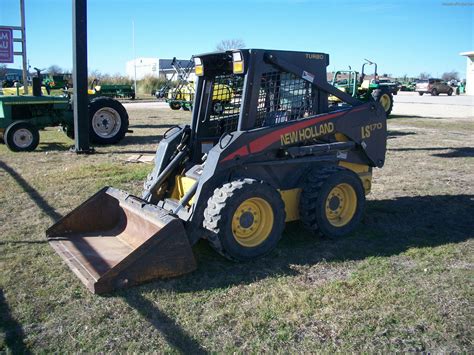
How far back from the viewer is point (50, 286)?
14.0 ft

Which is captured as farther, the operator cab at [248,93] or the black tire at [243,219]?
the operator cab at [248,93]

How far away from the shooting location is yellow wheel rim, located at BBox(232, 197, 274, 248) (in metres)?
4.74

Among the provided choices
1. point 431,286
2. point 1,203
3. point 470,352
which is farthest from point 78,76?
point 470,352

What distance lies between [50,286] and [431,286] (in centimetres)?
328

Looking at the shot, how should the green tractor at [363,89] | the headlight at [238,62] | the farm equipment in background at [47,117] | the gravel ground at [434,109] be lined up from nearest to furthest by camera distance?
the headlight at [238,62] < the farm equipment in background at [47,117] < the green tractor at [363,89] < the gravel ground at [434,109]

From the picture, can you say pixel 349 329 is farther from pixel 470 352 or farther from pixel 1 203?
pixel 1 203

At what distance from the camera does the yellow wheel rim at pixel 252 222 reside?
4742 millimetres

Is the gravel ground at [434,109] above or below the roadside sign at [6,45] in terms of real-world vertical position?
below

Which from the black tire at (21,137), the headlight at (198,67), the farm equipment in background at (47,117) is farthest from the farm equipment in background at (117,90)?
the headlight at (198,67)

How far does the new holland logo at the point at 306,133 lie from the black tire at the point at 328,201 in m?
0.39

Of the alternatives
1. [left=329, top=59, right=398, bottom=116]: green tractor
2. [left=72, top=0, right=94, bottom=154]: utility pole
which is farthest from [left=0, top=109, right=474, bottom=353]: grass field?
[left=329, top=59, right=398, bottom=116]: green tractor

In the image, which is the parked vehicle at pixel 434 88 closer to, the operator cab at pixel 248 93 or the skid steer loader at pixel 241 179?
the skid steer loader at pixel 241 179

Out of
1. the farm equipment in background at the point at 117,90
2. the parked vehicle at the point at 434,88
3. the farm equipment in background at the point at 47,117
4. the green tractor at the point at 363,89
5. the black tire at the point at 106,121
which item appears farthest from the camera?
the parked vehicle at the point at 434,88

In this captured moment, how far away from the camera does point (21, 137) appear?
11.9 metres
